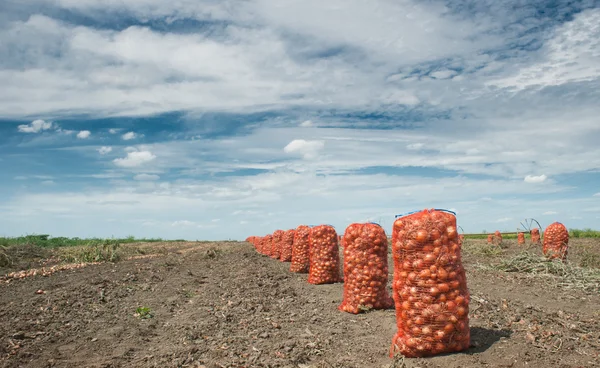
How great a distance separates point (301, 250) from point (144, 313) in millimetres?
5233

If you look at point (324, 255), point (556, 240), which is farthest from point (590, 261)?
point (324, 255)

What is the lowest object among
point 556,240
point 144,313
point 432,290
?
point 144,313

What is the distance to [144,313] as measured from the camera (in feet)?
28.7

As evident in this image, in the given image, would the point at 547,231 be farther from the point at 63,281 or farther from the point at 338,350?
the point at 63,281

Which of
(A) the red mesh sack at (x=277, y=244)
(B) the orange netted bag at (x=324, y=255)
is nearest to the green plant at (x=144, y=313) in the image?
(B) the orange netted bag at (x=324, y=255)

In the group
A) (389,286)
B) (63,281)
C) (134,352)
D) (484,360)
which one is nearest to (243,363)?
(134,352)

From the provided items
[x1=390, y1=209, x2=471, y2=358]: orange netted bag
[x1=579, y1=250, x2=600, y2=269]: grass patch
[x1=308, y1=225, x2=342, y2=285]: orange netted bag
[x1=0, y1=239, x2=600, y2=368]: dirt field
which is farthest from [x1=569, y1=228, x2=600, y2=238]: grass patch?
[x1=390, y1=209, x2=471, y2=358]: orange netted bag

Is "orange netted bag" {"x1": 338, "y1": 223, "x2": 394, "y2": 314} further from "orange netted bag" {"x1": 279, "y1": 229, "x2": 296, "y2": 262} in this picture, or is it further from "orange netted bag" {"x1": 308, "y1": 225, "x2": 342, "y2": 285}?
"orange netted bag" {"x1": 279, "y1": 229, "x2": 296, "y2": 262}

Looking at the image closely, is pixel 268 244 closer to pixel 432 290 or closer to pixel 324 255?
pixel 324 255

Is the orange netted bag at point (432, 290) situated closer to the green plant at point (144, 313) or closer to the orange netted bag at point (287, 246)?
the green plant at point (144, 313)

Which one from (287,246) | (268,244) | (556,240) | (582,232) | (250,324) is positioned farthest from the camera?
(582,232)

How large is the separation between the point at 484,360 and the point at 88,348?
5855 mm

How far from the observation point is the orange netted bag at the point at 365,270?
24.2ft

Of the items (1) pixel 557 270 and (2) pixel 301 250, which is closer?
(1) pixel 557 270
